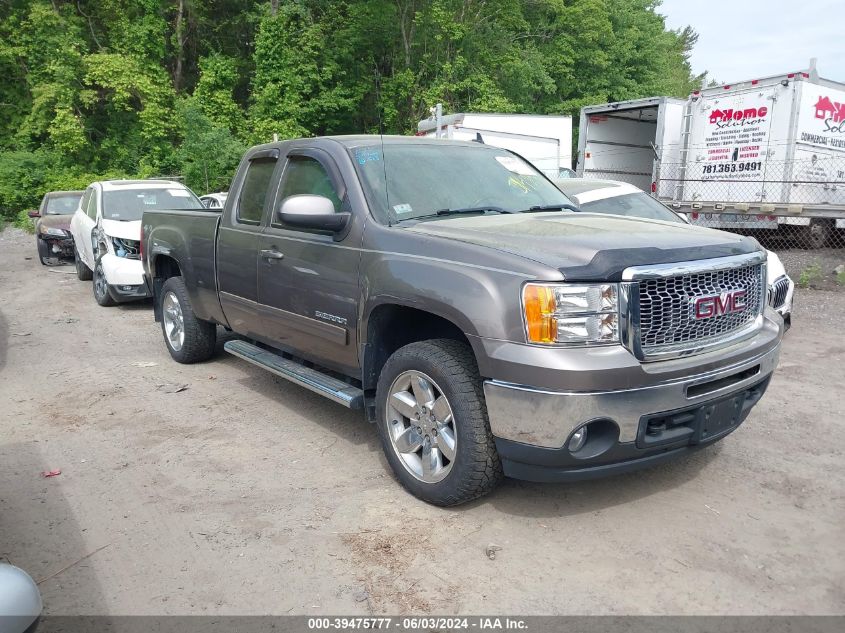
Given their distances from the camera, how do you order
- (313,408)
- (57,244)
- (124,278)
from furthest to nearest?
(57,244)
(124,278)
(313,408)

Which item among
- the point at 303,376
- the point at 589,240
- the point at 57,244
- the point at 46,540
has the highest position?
the point at 589,240

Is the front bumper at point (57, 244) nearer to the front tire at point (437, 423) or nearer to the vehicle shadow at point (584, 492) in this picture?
the front tire at point (437, 423)

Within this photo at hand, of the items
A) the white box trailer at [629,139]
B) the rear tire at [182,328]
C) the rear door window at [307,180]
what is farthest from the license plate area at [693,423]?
the white box trailer at [629,139]

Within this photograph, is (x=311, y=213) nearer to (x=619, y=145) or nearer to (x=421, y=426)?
(x=421, y=426)

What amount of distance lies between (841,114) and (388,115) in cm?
1667

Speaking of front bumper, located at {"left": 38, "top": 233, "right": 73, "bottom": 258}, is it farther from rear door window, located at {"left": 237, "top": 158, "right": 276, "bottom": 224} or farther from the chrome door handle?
the chrome door handle

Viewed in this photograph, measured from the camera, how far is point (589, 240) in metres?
3.26

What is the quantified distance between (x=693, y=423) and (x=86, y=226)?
10.3 m

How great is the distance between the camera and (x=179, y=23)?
27844 millimetres

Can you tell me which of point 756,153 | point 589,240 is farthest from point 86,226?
point 756,153

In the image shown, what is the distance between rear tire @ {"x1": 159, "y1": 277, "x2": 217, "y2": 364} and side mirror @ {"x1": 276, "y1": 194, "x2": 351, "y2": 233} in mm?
2609

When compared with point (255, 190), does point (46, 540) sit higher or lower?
lower

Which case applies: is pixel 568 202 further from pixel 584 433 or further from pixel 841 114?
pixel 841 114

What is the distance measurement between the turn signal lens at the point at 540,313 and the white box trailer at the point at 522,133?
41.3 ft
